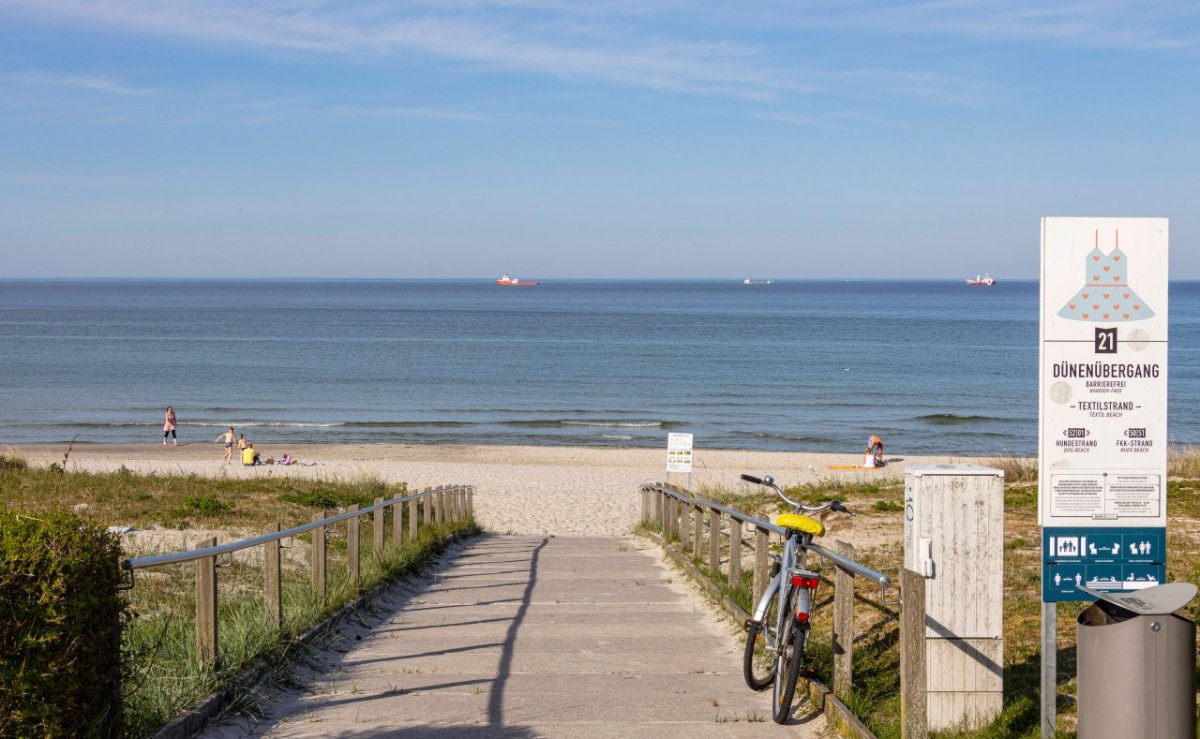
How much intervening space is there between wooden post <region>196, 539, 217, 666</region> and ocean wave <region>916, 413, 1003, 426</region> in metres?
44.0

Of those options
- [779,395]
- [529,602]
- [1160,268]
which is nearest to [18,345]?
[779,395]

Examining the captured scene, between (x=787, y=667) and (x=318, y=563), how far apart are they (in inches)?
154

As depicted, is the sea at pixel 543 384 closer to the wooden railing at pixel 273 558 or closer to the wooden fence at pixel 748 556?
the wooden fence at pixel 748 556

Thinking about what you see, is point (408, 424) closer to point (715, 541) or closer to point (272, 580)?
point (715, 541)

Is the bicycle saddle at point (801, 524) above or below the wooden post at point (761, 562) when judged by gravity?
above

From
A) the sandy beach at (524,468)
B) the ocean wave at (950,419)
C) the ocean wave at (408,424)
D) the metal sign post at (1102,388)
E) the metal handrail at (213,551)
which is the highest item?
the metal sign post at (1102,388)

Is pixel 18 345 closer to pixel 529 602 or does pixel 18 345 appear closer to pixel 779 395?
pixel 779 395

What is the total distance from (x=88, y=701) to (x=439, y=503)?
38.2ft

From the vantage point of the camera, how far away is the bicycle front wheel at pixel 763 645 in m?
6.67

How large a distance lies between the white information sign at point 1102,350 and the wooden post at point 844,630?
1146mm

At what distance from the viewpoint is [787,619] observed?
6.52 metres

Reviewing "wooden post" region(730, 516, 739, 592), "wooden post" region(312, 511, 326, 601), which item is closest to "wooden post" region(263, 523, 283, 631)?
"wooden post" region(312, 511, 326, 601)

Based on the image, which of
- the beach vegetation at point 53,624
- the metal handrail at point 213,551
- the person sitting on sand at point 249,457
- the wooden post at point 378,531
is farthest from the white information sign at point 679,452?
the beach vegetation at point 53,624

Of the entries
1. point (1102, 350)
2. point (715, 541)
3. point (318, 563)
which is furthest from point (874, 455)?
point (1102, 350)
